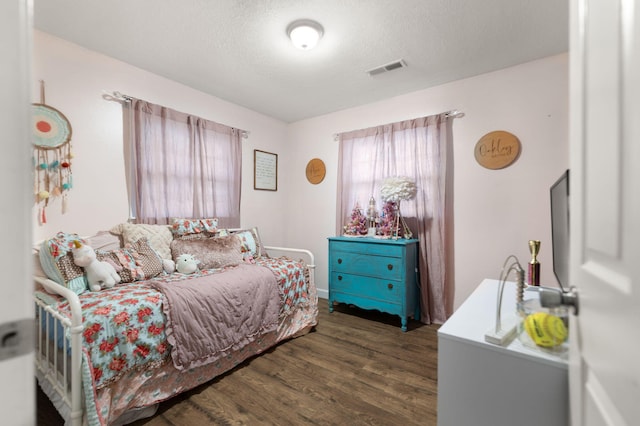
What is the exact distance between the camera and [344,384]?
1788 millimetres

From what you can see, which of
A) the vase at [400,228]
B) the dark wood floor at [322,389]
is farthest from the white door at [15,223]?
the vase at [400,228]

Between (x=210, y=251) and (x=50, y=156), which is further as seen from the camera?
(x=210, y=251)

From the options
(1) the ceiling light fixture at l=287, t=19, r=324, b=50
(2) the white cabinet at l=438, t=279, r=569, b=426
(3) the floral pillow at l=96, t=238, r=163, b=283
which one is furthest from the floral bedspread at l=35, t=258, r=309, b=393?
(1) the ceiling light fixture at l=287, t=19, r=324, b=50

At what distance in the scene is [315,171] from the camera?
375cm

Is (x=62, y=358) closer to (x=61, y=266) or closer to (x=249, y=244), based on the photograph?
(x=61, y=266)

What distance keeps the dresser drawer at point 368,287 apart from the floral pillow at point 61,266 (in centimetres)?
214

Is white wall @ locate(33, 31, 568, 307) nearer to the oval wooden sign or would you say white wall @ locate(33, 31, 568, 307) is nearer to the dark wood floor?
the oval wooden sign

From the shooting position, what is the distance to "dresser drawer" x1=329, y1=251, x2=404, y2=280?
2.69 metres

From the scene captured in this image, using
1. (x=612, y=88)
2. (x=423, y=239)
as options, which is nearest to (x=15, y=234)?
(x=612, y=88)

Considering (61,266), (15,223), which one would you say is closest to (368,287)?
(61,266)

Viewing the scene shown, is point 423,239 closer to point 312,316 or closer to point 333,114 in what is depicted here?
point 312,316

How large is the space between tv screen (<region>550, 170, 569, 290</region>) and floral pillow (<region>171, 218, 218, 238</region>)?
2.58 meters

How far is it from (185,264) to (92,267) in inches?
24.1

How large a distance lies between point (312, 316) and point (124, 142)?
2.27 m
